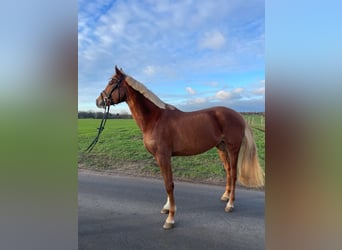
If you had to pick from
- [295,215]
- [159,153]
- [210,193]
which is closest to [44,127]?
[295,215]

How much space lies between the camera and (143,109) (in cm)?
311

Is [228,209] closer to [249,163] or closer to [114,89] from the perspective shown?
[249,163]

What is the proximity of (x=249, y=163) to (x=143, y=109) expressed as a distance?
1740 mm

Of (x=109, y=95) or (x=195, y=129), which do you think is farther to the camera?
(x=195, y=129)

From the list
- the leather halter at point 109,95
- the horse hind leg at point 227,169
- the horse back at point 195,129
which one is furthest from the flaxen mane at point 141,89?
the horse hind leg at point 227,169

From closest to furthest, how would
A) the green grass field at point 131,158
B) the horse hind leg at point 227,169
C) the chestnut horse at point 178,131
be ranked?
the chestnut horse at point 178,131 < the horse hind leg at point 227,169 < the green grass field at point 131,158

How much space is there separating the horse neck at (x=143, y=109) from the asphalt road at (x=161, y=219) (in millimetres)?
1197

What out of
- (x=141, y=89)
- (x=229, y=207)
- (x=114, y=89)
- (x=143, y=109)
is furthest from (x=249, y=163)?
(x=114, y=89)

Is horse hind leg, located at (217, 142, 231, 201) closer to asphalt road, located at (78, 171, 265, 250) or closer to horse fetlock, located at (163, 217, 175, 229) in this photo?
asphalt road, located at (78, 171, 265, 250)

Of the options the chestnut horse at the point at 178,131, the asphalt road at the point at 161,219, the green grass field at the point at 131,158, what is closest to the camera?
the asphalt road at the point at 161,219

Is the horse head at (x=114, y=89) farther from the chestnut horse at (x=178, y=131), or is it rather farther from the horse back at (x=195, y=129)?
the horse back at (x=195, y=129)

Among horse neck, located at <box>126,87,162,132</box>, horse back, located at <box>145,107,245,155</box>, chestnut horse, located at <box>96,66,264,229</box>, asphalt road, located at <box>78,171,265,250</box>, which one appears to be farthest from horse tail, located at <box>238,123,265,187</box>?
horse neck, located at <box>126,87,162,132</box>

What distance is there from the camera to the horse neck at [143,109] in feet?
10.1

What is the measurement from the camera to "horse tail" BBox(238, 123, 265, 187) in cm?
345
